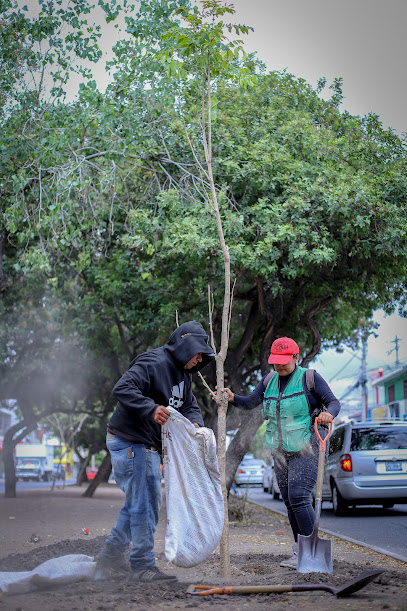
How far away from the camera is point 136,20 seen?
430 inches

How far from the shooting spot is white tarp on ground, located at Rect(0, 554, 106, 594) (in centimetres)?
448

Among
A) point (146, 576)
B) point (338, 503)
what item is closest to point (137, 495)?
point (146, 576)

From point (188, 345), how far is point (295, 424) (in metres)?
1.16

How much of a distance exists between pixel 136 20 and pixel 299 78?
168 inches

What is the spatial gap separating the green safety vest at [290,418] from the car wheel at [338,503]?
8.62 meters

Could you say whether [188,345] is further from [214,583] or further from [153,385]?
[214,583]

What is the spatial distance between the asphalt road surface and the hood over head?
134 inches

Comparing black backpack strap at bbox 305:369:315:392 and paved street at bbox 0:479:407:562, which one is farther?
paved street at bbox 0:479:407:562

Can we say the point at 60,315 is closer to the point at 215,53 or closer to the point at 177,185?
the point at 177,185

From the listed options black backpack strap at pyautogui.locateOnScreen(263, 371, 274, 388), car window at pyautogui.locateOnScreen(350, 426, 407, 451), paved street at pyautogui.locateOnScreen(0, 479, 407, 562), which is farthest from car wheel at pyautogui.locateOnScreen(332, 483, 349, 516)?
black backpack strap at pyautogui.locateOnScreen(263, 371, 274, 388)

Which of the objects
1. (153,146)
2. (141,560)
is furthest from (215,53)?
(153,146)

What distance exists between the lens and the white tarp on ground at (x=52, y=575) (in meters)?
4.48

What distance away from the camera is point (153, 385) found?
4.98m

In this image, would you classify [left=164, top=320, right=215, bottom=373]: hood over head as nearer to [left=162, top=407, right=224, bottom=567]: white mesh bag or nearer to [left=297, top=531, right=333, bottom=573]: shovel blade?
[left=162, top=407, right=224, bottom=567]: white mesh bag
